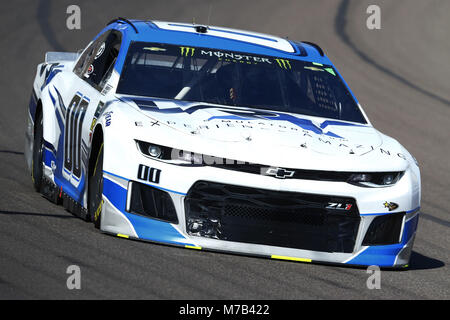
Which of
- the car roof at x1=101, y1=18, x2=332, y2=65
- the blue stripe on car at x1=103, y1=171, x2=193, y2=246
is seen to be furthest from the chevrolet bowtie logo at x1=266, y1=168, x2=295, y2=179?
the car roof at x1=101, y1=18, x2=332, y2=65

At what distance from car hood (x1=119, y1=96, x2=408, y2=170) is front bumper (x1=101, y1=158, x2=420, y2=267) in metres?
0.19

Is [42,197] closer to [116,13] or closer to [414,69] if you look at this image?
[414,69]

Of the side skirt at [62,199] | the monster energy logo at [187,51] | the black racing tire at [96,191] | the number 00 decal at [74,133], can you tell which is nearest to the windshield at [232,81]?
the monster energy logo at [187,51]

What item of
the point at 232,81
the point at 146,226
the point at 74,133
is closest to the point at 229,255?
the point at 146,226

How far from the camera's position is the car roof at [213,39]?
7801 millimetres

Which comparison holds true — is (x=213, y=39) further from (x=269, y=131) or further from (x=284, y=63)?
(x=269, y=131)

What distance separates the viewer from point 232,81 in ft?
24.6

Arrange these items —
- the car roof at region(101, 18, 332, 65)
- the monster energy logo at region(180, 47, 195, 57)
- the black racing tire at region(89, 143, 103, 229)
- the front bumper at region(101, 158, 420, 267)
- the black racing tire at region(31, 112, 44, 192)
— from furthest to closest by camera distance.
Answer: the black racing tire at region(31, 112, 44, 192) < the car roof at region(101, 18, 332, 65) < the monster energy logo at region(180, 47, 195, 57) < the black racing tire at region(89, 143, 103, 229) < the front bumper at region(101, 158, 420, 267)

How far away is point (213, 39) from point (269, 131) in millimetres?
1609

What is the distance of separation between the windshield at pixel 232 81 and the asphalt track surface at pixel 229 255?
1.12 m

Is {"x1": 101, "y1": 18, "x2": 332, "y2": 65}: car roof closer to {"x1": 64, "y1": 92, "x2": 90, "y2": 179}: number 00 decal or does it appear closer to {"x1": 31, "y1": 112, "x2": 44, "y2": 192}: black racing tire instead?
{"x1": 64, "y1": 92, "x2": 90, "y2": 179}: number 00 decal

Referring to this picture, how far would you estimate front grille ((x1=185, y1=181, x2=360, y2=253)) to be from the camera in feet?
20.5
